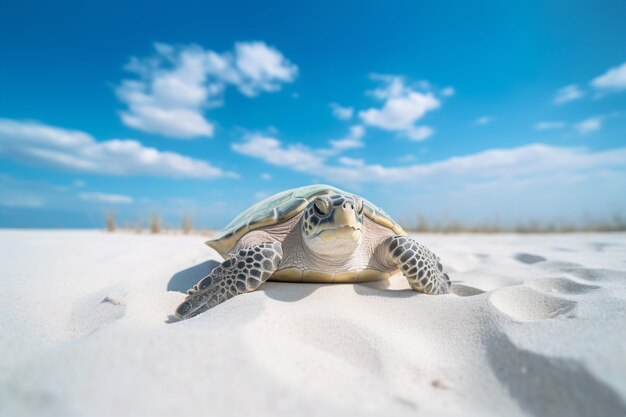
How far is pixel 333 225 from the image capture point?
235cm

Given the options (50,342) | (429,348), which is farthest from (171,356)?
(429,348)

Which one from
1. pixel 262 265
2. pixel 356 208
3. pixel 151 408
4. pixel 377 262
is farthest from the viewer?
pixel 377 262

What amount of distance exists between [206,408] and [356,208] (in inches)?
72.1

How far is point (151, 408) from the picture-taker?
38.2 inches

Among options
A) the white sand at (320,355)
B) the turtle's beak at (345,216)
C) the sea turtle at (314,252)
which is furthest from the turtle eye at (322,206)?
the white sand at (320,355)

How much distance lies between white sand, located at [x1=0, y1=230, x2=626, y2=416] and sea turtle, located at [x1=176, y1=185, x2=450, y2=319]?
0.73 feet

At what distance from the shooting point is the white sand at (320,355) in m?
1.03

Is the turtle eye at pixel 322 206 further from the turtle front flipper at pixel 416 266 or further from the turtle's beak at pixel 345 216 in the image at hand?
the turtle front flipper at pixel 416 266

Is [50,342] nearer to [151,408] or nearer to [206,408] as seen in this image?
[151,408]

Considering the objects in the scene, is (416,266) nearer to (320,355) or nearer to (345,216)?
(345,216)

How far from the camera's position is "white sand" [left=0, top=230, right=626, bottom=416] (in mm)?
1029

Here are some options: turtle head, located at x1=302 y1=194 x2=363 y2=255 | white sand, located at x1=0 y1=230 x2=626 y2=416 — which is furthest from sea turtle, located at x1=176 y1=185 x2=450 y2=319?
white sand, located at x1=0 y1=230 x2=626 y2=416

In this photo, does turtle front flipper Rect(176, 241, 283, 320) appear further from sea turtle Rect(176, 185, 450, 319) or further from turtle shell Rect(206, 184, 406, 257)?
turtle shell Rect(206, 184, 406, 257)

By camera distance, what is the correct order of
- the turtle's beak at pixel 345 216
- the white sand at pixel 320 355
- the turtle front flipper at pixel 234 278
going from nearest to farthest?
the white sand at pixel 320 355
the turtle front flipper at pixel 234 278
the turtle's beak at pixel 345 216
